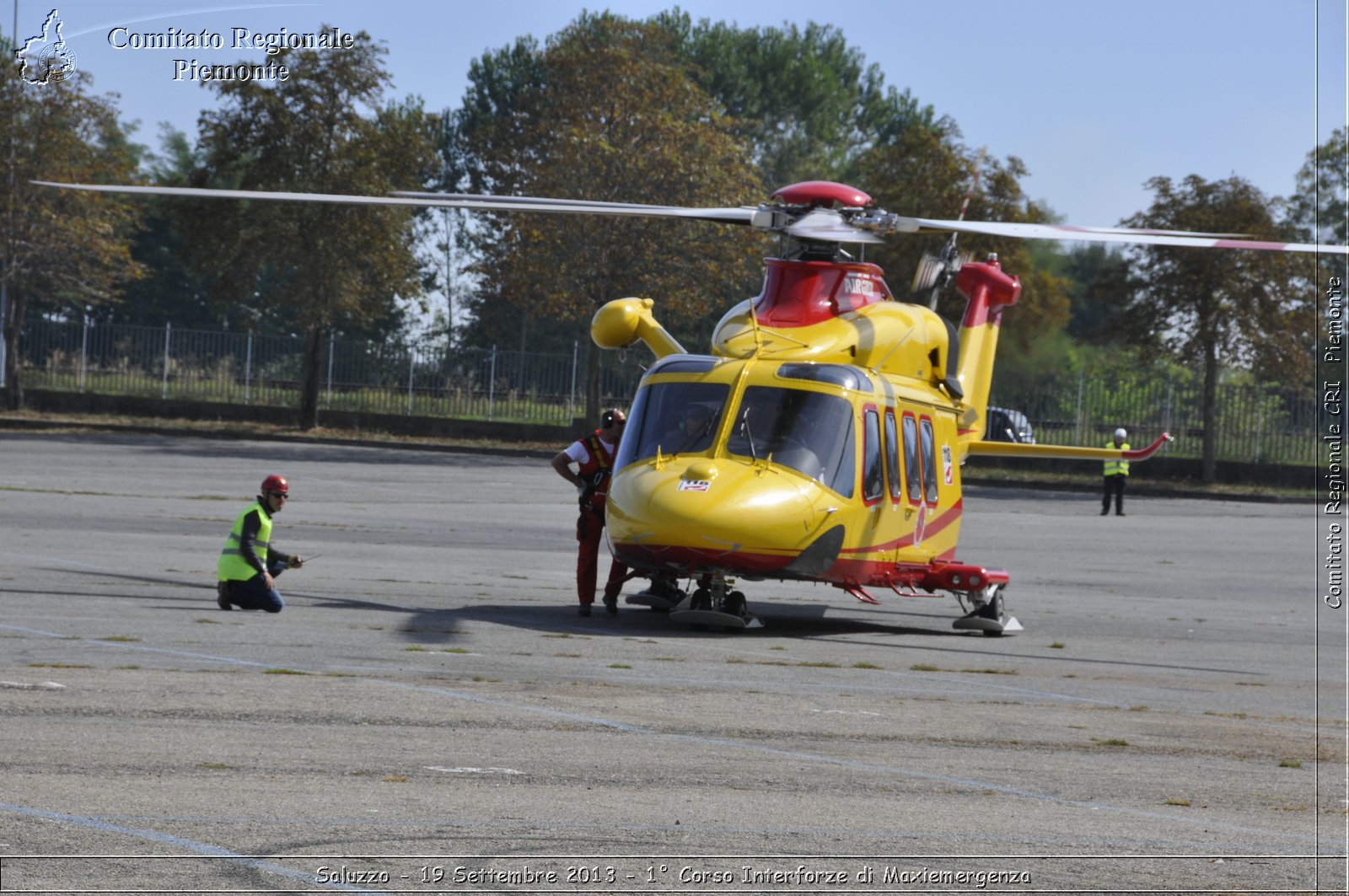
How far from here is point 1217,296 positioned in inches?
1603

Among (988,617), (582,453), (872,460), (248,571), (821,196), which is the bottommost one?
(988,617)

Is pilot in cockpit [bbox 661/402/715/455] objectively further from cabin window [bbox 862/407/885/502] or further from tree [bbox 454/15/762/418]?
tree [bbox 454/15/762/418]

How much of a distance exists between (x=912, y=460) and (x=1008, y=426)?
2791 centimetres

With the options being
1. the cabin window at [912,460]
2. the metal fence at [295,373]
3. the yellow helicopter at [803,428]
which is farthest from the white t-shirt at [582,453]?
the metal fence at [295,373]

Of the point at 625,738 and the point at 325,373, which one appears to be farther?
the point at 325,373

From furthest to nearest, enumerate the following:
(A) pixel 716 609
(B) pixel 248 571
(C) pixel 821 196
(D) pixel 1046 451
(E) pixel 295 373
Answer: (E) pixel 295 373
(D) pixel 1046 451
(C) pixel 821 196
(A) pixel 716 609
(B) pixel 248 571

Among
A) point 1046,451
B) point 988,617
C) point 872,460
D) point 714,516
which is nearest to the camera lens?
point 714,516

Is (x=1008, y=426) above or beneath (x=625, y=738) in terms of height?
above

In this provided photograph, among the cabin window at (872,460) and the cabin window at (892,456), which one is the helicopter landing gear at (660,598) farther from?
the cabin window at (892,456)

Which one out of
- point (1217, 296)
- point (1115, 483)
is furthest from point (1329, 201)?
point (1115, 483)

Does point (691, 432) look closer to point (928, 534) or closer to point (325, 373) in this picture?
point (928, 534)

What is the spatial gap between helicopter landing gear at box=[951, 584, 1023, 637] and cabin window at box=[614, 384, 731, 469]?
335cm

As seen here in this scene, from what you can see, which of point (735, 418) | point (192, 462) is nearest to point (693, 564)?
point (735, 418)

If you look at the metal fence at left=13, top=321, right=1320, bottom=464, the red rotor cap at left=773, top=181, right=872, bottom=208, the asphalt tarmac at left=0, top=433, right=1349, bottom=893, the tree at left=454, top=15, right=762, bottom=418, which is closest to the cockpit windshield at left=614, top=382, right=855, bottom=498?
the asphalt tarmac at left=0, top=433, right=1349, bottom=893
